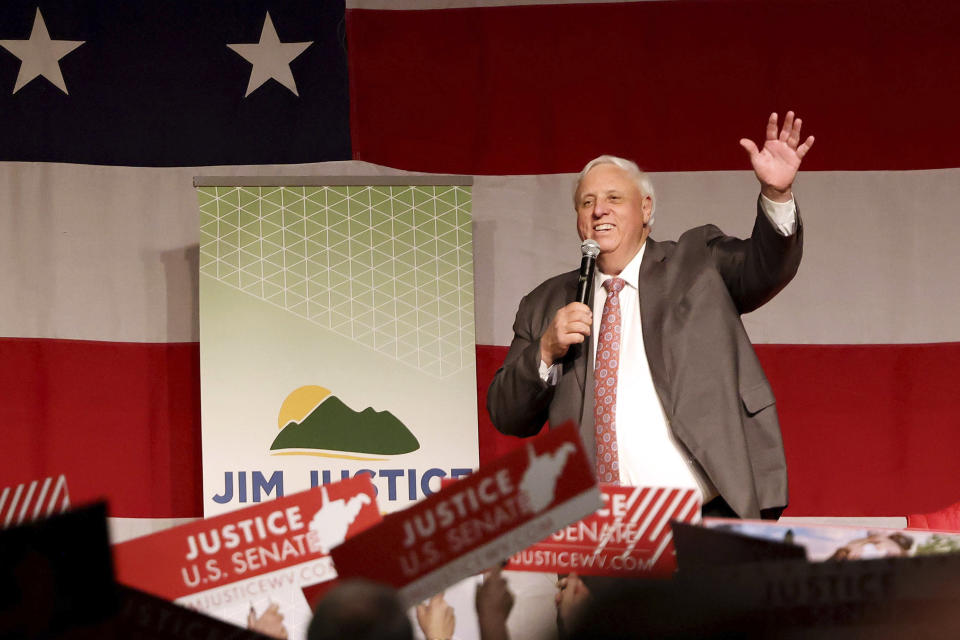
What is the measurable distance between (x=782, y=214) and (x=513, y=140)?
5.86 feet

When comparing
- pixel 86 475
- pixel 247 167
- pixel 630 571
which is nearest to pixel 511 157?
pixel 247 167

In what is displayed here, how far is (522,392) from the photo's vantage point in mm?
2330

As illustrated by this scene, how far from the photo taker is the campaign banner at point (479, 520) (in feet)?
2.75

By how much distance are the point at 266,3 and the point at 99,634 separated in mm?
3512

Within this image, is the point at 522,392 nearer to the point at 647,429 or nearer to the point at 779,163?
the point at 647,429

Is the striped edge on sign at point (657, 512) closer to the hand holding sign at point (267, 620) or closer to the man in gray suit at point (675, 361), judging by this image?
the hand holding sign at point (267, 620)

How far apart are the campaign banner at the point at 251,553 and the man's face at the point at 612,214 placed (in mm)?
1347

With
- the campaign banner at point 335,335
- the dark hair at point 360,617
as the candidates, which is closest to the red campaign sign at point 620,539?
the dark hair at point 360,617

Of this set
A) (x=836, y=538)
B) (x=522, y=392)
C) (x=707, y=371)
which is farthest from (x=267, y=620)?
(x=707, y=371)

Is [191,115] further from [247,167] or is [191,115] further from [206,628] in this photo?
[206,628]

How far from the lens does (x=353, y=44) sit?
154 inches

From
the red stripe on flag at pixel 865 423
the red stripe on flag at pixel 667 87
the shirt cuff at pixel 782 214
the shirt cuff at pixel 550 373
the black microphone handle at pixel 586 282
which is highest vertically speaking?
the red stripe on flag at pixel 667 87

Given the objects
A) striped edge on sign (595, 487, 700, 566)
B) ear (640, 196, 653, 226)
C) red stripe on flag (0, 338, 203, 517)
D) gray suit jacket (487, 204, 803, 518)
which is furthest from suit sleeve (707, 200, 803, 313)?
red stripe on flag (0, 338, 203, 517)

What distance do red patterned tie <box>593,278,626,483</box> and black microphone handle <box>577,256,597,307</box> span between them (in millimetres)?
95
